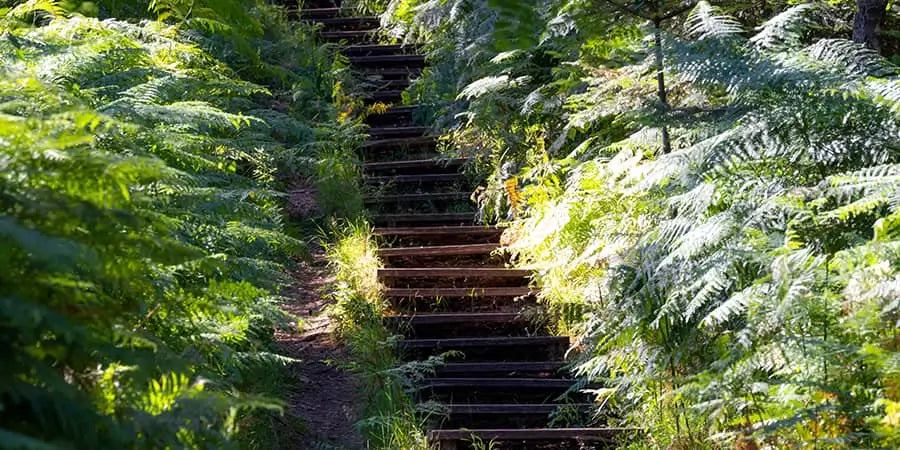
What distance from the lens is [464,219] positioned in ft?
29.0

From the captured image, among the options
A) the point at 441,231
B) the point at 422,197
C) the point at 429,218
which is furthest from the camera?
the point at 422,197

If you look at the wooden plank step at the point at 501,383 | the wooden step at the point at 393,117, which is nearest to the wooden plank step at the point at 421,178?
the wooden step at the point at 393,117

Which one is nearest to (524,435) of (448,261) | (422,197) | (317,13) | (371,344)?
(371,344)

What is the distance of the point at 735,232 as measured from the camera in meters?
4.00

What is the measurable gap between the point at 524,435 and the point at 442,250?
2809 millimetres

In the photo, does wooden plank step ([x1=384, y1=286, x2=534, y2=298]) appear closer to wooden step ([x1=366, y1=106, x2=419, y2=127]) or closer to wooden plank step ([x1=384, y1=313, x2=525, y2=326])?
wooden plank step ([x1=384, y1=313, x2=525, y2=326])

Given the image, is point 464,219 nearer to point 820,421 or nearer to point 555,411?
point 555,411

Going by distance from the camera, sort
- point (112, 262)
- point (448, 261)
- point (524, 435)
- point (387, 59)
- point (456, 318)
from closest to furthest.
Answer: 1. point (112, 262)
2. point (524, 435)
3. point (456, 318)
4. point (448, 261)
5. point (387, 59)

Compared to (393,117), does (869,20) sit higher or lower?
higher

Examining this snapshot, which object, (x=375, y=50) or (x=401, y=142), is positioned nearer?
(x=401, y=142)

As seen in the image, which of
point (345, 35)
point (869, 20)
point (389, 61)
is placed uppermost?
point (869, 20)

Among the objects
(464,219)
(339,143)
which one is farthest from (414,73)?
(464,219)

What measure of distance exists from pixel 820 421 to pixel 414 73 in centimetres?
958

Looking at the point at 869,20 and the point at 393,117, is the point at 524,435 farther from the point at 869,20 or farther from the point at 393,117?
the point at 393,117
